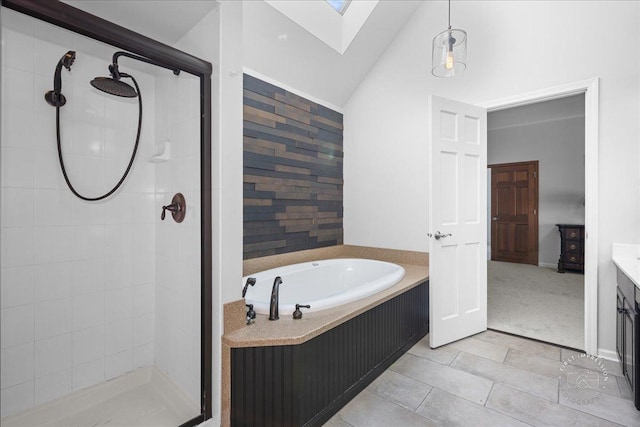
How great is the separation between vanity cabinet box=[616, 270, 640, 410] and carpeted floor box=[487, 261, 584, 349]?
678 millimetres

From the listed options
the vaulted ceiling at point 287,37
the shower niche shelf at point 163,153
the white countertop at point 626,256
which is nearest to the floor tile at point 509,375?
the white countertop at point 626,256

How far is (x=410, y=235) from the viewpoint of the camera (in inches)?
128

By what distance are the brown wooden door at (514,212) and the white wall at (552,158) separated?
0.11 m

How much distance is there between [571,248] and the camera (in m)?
5.18

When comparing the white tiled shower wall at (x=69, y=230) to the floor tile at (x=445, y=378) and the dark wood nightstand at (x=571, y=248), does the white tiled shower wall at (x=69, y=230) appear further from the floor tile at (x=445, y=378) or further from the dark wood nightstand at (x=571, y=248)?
the dark wood nightstand at (x=571, y=248)

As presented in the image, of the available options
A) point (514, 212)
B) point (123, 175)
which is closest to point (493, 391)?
point (123, 175)

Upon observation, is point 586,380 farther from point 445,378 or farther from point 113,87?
point 113,87

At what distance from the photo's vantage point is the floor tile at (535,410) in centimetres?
163

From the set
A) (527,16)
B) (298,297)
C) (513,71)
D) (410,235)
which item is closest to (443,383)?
(298,297)

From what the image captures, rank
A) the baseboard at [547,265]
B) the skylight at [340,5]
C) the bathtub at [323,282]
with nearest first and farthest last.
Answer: the bathtub at [323,282]
the skylight at [340,5]
the baseboard at [547,265]

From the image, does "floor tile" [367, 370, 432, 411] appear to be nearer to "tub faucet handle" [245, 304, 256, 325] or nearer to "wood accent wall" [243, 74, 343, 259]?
"tub faucet handle" [245, 304, 256, 325]

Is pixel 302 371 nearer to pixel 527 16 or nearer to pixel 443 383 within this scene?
pixel 443 383

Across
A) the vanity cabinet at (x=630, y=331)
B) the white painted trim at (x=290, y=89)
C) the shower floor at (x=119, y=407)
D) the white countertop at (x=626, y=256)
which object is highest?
the white painted trim at (x=290, y=89)

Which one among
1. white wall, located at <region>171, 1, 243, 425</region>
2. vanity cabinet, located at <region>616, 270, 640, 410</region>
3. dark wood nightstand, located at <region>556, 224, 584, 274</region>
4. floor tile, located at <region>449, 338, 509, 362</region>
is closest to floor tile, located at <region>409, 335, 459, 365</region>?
floor tile, located at <region>449, 338, 509, 362</region>
